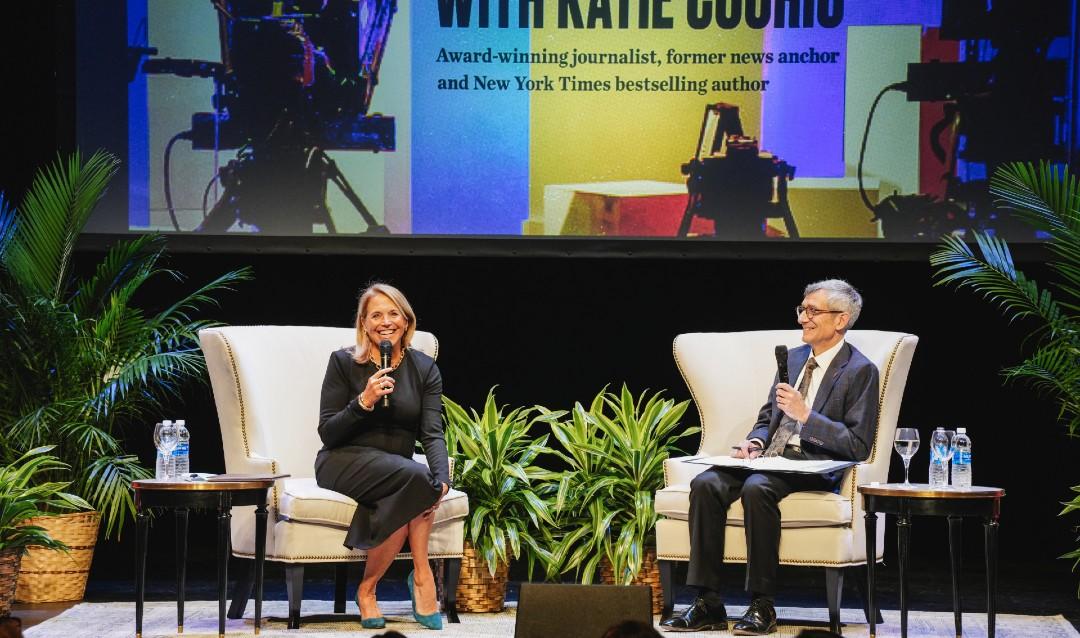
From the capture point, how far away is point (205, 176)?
645cm

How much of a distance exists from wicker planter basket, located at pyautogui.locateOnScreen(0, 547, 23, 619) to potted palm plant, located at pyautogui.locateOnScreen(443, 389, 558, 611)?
5.29 ft

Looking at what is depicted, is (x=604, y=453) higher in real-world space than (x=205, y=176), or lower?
lower

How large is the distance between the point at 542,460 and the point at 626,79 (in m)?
1.96

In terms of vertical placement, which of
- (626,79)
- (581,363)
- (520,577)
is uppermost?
(626,79)

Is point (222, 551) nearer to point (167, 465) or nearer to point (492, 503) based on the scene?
point (167, 465)

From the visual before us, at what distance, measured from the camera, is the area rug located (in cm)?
460

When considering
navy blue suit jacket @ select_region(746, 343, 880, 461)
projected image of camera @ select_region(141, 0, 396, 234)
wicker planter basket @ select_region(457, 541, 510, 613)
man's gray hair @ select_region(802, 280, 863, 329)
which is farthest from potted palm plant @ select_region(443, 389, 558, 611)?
projected image of camera @ select_region(141, 0, 396, 234)

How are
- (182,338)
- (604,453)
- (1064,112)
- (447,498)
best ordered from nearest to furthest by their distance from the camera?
(447,498) → (604,453) → (1064,112) → (182,338)

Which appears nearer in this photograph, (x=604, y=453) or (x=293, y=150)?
(x=604, y=453)

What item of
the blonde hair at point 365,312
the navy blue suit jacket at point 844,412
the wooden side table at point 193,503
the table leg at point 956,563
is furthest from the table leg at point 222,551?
the table leg at point 956,563

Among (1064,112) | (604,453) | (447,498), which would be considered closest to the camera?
(447,498)

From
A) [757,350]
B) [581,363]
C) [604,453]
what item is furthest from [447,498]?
[581,363]

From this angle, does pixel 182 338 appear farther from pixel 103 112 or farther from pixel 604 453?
pixel 604 453

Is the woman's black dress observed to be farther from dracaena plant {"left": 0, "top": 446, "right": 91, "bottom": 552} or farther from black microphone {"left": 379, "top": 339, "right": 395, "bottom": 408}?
dracaena plant {"left": 0, "top": 446, "right": 91, "bottom": 552}
